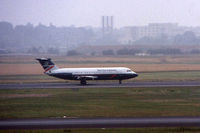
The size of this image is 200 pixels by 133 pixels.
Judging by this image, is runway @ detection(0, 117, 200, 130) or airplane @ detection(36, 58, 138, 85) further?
airplane @ detection(36, 58, 138, 85)

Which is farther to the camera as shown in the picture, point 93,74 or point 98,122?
point 93,74

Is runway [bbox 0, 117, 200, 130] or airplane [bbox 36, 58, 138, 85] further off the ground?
airplane [bbox 36, 58, 138, 85]

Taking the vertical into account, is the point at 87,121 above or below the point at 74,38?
below

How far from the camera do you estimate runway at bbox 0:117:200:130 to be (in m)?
26.1

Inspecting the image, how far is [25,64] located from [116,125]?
5825cm

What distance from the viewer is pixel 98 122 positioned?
90.1 ft

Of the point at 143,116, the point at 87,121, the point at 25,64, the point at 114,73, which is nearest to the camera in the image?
the point at 87,121

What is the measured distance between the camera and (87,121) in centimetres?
2795

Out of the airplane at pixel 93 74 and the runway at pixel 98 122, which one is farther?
the airplane at pixel 93 74

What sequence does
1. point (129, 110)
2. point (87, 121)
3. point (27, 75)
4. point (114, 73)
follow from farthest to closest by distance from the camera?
point (27, 75), point (114, 73), point (129, 110), point (87, 121)

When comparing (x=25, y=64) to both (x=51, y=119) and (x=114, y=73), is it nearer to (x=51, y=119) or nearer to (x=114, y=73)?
(x=114, y=73)

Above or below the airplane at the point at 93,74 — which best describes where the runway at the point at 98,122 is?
below

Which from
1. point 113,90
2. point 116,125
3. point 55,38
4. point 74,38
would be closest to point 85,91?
point 113,90

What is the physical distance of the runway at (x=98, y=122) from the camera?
26.1 meters
